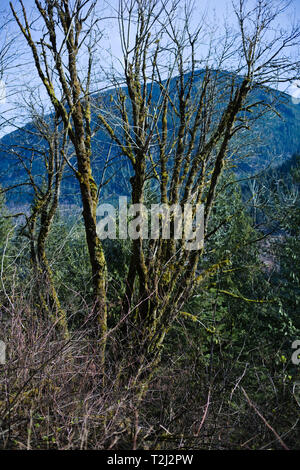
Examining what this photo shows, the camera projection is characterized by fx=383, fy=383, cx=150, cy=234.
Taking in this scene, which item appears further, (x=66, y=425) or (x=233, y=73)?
(x=233, y=73)

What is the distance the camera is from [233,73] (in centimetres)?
554

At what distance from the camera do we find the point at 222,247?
1541 cm

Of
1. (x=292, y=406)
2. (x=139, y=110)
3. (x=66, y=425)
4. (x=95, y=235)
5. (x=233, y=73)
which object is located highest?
(x=233, y=73)

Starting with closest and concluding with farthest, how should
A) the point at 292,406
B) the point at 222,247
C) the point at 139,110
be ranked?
1. the point at 292,406
2. the point at 139,110
3. the point at 222,247

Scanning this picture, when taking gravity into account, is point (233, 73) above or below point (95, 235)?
above

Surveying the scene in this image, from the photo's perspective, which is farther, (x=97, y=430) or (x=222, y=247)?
(x=222, y=247)

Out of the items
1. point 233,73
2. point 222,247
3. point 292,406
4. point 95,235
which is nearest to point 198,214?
point 95,235
